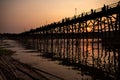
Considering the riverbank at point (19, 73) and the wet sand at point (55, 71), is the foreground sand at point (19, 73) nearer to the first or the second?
the riverbank at point (19, 73)

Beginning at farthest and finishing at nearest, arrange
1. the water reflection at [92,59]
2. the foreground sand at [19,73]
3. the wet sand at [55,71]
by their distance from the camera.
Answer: the water reflection at [92,59] < the wet sand at [55,71] < the foreground sand at [19,73]

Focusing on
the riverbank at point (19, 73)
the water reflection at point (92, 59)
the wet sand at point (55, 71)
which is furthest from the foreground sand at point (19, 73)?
the water reflection at point (92, 59)

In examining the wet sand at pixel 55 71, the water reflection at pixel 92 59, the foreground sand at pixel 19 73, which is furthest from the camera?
the water reflection at pixel 92 59

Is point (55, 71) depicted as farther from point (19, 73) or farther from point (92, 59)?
point (92, 59)

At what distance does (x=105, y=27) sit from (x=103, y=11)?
2.49 metres

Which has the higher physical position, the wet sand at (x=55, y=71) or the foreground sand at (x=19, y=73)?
the foreground sand at (x=19, y=73)

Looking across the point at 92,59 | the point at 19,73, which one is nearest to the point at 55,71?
the point at 19,73

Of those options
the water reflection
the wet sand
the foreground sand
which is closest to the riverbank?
the foreground sand

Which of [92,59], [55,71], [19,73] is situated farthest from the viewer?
[92,59]

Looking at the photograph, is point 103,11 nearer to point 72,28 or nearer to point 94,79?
point 94,79

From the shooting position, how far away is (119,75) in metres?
17.6

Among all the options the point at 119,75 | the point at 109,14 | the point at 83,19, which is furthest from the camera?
the point at 83,19

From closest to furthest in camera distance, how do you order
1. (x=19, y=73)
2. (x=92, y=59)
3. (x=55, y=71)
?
(x=19, y=73) < (x=55, y=71) < (x=92, y=59)

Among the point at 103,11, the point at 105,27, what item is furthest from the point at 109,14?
the point at 105,27
